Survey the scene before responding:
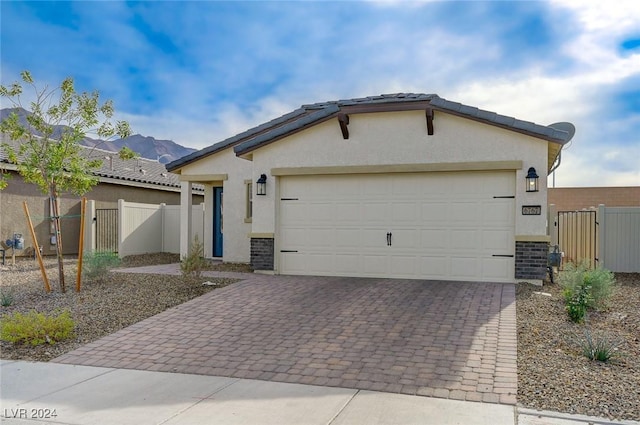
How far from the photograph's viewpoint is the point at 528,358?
6.33 metres

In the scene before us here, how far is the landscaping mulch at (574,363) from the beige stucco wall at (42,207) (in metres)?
13.1

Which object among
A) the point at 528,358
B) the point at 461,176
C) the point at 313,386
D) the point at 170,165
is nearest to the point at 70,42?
the point at 170,165

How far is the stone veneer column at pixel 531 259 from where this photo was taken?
1120 centimetres

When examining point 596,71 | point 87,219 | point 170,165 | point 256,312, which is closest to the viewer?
point 256,312

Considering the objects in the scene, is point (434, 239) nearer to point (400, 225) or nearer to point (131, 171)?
point (400, 225)

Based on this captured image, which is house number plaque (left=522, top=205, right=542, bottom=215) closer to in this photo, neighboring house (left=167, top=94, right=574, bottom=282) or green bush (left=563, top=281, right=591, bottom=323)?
neighboring house (left=167, top=94, right=574, bottom=282)

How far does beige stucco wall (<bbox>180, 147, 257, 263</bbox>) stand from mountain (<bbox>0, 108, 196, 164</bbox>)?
210 cm

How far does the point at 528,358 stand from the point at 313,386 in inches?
106

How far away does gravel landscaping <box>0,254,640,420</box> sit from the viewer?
5180mm

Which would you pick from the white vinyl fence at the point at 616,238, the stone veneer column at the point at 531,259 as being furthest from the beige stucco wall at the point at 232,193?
the white vinyl fence at the point at 616,238

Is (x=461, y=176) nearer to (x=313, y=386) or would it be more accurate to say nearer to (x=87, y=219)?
(x=313, y=386)

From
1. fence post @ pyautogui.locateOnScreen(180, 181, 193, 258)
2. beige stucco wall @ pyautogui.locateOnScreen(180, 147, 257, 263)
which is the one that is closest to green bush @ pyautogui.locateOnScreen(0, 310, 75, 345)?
beige stucco wall @ pyautogui.locateOnScreen(180, 147, 257, 263)

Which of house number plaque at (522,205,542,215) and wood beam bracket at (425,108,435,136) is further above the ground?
wood beam bracket at (425,108,435,136)

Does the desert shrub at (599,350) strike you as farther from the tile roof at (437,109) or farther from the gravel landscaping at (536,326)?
the tile roof at (437,109)
